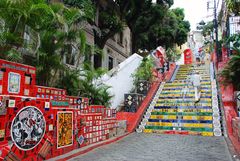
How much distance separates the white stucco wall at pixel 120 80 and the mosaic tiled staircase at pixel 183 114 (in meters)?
1.66

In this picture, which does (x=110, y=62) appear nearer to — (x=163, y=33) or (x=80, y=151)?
(x=163, y=33)

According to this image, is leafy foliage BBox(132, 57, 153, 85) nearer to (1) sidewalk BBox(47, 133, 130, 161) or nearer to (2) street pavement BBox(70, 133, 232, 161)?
(2) street pavement BBox(70, 133, 232, 161)

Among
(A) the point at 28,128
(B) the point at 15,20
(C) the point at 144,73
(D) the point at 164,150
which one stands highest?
(B) the point at 15,20

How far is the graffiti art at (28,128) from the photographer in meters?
4.91

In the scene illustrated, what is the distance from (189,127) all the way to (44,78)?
244 inches

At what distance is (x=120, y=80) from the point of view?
13266mm

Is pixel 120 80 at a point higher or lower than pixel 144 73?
lower

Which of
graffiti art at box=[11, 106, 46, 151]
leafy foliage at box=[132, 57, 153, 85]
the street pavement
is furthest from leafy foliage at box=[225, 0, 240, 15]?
graffiti art at box=[11, 106, 46, 151]

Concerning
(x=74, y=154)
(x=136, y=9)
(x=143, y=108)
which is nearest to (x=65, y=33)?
(x=74, y=154)

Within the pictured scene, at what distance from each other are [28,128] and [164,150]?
377 centimetres

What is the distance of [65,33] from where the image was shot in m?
7.68

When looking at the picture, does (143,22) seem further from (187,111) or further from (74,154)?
(74,154)

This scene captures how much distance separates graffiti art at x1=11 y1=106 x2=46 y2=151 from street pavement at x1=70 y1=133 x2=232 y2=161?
3.74ft

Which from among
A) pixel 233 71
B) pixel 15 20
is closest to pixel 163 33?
pixel 233 71
